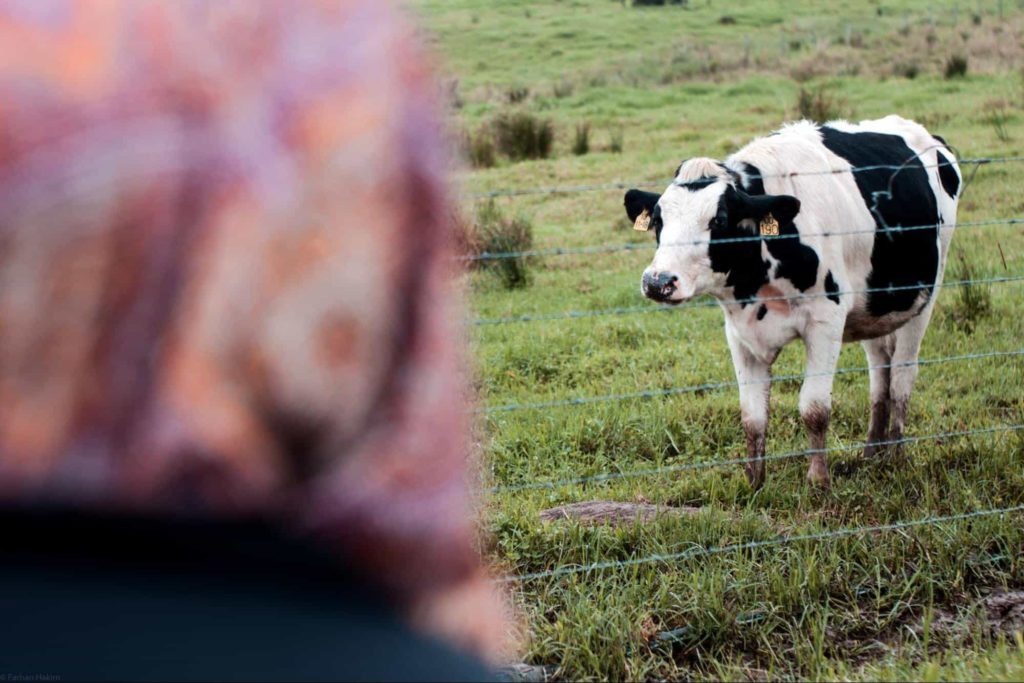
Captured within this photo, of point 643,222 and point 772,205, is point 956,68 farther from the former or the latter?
→ point 643,222

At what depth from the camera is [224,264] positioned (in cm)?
90

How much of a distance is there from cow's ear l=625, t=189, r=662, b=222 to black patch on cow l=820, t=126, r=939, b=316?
102 cm

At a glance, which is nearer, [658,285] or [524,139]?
[658,285]

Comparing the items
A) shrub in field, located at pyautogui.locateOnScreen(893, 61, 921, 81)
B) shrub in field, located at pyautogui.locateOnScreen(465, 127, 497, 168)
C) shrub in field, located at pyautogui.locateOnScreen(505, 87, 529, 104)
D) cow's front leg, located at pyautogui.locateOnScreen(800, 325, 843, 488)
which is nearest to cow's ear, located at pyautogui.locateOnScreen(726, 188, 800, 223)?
cow's front leg, located at pyautogui.locateOnScreen(800, 325, 843, 488)

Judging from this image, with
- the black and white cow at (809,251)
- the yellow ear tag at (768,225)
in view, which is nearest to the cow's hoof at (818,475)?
the black and white cow at (809,251)

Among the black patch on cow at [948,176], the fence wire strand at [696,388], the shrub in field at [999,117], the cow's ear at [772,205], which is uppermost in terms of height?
the cow's ear at [772,205]

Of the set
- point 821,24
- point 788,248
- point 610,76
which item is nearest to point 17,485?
point 788,248

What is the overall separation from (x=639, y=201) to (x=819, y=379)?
1.12 metres

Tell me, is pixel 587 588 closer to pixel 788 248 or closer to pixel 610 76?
pixel 788 248

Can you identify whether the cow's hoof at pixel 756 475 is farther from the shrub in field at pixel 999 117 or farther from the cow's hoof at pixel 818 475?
the shrub in field at pixel 999 117

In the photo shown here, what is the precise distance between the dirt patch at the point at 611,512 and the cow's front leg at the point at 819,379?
920 millimetres

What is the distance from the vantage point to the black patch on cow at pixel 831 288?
4.57 metres

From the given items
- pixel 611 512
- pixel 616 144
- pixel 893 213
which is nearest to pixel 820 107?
pixel 616 144

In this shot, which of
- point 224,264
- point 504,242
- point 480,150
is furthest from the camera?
point 480,150
